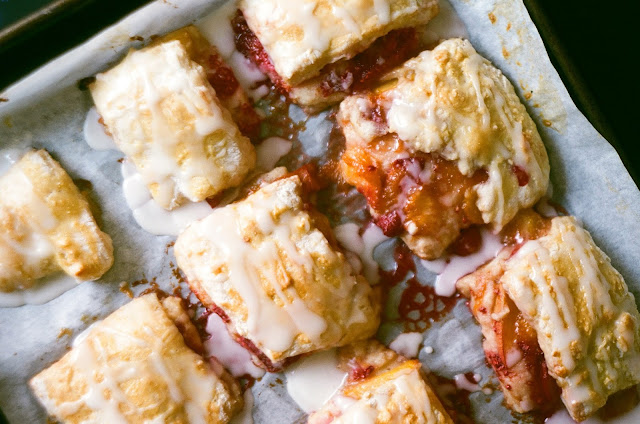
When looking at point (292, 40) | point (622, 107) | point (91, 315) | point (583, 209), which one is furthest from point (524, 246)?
point (91, 315)

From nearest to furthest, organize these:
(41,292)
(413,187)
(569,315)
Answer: (569,315), (413,187), (41,292)

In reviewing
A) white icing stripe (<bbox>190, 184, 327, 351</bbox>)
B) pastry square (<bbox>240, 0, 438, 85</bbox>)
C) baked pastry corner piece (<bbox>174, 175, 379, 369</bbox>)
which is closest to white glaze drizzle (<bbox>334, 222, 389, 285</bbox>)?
baked pastry corner piece (<bbox>174, 175, 379, 369</bbox>)

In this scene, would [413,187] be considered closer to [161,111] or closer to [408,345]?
[408,345]

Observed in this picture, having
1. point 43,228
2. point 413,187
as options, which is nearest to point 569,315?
point 413,187

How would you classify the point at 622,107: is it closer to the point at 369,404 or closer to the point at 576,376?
the point at 576,376

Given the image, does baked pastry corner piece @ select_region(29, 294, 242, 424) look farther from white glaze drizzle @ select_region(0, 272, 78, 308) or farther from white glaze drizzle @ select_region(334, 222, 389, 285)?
white glaze drizzle @ select_region(334, 222, 389, 285)
